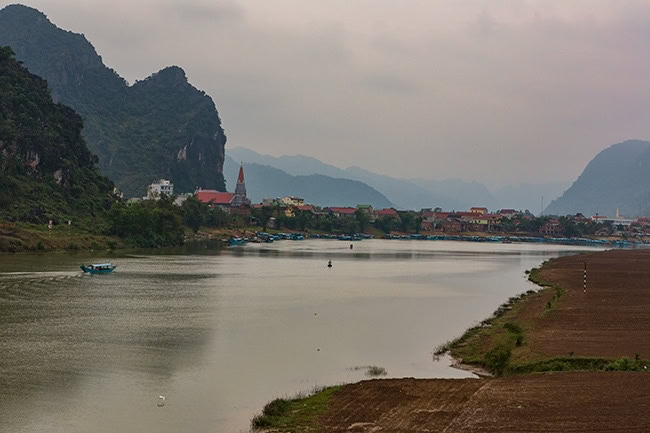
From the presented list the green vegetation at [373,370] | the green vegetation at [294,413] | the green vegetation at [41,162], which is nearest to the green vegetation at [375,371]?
the green vegetation at [373,370]

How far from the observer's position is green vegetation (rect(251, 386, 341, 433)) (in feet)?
70.4

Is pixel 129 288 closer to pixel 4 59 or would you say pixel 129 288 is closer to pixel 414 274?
pixel 414 274

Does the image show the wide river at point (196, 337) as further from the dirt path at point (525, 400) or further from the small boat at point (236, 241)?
the small boat at point (236, 241)

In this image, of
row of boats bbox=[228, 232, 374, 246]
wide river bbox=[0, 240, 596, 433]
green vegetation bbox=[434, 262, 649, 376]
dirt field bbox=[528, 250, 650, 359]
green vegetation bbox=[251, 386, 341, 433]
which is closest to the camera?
green vegetation bbox=[251, 386, 341, 433]

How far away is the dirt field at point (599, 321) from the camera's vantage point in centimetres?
3200

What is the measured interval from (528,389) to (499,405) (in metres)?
2.55

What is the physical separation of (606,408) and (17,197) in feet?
311

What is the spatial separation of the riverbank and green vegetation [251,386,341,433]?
0.15m

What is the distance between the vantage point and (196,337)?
37.4 metres

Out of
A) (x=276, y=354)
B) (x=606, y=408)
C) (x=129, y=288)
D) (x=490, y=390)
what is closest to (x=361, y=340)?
(x=276, y=354)

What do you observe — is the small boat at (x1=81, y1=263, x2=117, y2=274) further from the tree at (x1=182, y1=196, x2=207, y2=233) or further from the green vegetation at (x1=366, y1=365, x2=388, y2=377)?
the tree at (x1=182, y1=196, x2=207, y2=233)

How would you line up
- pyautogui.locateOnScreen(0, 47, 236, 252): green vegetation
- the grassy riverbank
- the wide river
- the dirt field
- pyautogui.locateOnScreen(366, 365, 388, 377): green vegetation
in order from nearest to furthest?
the wide river, pyautogui.locateOnScreen(366, 365, 388, 377): green vegetation, the dirt field, the grassy riverbank, pyautogui.locateOnScreen(0, 47, 236, 252): green vegetation

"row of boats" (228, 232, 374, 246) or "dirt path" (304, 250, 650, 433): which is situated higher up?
"row of boats" (228, 232, 374, 246)

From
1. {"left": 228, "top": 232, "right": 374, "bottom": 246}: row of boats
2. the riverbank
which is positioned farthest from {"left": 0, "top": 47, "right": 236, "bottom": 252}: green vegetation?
the riverbank
